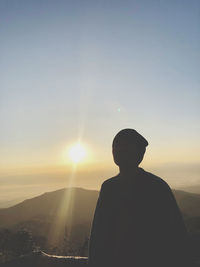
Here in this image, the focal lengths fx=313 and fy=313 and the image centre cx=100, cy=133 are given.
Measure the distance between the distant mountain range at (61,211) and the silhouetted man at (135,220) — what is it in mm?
42636

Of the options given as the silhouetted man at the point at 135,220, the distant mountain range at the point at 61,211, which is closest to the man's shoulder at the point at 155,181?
the silhouetted man at the point at 135,220

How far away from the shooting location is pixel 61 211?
78125mm

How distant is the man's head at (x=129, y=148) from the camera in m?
4.03

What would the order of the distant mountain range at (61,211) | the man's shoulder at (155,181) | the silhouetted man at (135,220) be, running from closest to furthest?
the silhouetted man at (135,220)
the man's shoulder at (155,181)
the distant mountain range at (61,211)

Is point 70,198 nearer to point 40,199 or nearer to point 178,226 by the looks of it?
point 40,199

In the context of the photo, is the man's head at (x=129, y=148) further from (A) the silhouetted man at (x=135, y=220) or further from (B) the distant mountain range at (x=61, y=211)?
(B) the distant mountain range at (x=61, y=211)

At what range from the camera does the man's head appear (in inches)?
159

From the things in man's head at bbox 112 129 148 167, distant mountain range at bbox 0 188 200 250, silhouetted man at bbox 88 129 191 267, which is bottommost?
silhouetted man at bbox 88 129 191 267

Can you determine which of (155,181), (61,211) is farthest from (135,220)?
(61,211)

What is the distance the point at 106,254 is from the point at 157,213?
2.86ft

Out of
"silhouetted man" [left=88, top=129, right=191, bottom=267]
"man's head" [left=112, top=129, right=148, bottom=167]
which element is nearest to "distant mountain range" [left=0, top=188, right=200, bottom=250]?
"silhouetted man" [left=88, top=129, right=191, bottom=267]

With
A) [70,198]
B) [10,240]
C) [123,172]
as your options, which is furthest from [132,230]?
[70,198]

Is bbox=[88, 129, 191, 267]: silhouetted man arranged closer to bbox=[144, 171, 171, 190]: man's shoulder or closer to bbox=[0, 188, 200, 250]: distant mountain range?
bbox=[144, 171, 171, 190]: man's shoulder

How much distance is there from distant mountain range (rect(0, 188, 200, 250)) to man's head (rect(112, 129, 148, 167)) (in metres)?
43.0
